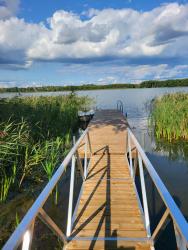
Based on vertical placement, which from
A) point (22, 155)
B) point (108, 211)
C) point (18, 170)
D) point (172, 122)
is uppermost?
point (172, 122)

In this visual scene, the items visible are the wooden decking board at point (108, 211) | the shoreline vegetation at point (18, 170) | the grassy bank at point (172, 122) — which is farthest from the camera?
the grassy bank at point (172, 122)

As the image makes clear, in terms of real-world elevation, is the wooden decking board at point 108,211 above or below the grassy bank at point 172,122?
below

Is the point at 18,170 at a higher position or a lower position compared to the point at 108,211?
lower

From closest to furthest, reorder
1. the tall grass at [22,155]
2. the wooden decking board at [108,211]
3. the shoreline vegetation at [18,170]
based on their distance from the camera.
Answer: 1. the wooden decking board at [108,211]
2. the shoreline vegetation at [18,170]
3. the tall grass at [22,155]

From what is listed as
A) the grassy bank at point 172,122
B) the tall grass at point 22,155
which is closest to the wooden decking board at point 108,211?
the tall grass at point 22,155

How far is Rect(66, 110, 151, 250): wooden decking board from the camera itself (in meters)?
3.51

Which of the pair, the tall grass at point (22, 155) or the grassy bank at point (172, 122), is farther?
the grassy bank at point (172, 122)

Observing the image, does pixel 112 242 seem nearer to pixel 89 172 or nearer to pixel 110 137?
pixel 89 172

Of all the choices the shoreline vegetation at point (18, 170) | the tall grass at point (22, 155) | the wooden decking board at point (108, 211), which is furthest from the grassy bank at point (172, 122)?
the wooden decking board at point (108, 211)

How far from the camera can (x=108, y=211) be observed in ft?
14.7

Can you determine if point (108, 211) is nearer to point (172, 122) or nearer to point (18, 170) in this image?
point (18, 170)

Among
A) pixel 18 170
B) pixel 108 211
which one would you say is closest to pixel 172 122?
pixel 18 170

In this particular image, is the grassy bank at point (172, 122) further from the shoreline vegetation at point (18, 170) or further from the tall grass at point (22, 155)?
the shoreline vegetation at point (18, 170)

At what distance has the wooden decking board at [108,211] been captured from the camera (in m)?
3.51
